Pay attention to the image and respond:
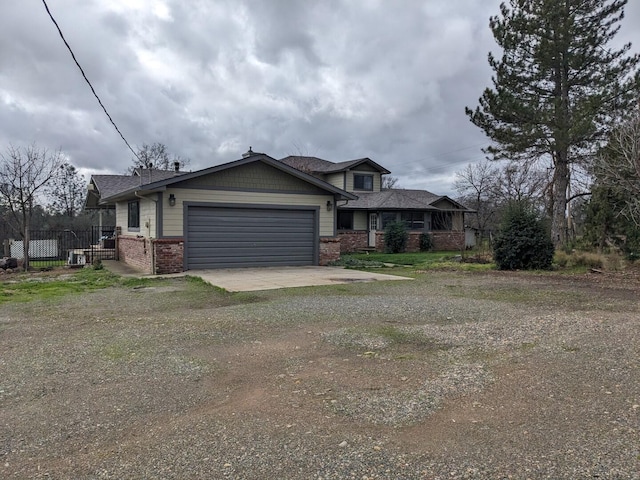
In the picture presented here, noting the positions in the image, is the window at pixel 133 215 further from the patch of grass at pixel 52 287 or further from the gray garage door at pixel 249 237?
the gray garage door at pixel 249 237

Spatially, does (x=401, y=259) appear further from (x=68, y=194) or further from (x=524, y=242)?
(x=68, y=194)

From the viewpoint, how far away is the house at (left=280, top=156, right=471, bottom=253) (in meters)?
25.7

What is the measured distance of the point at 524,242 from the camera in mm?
14250

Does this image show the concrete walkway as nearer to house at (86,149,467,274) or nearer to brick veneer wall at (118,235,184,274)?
brick veneer wall at (118,235,184,274)

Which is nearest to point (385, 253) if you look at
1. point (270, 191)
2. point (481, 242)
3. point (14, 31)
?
point (481, 242)

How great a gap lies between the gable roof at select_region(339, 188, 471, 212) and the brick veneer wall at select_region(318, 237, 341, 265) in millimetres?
8239

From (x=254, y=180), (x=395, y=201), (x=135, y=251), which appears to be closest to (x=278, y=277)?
(x=254, y=180)

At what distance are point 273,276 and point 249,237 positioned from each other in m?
2.80

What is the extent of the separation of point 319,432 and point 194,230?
11918mm

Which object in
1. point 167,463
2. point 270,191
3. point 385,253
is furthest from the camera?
point 385,253

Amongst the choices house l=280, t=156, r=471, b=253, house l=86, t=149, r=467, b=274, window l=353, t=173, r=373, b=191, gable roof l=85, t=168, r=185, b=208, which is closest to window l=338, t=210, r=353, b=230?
house l=280, t=156, r=471, b=253

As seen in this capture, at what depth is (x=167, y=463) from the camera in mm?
2859

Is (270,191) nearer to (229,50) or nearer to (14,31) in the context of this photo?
(229,50)

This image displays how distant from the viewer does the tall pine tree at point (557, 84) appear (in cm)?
1691
